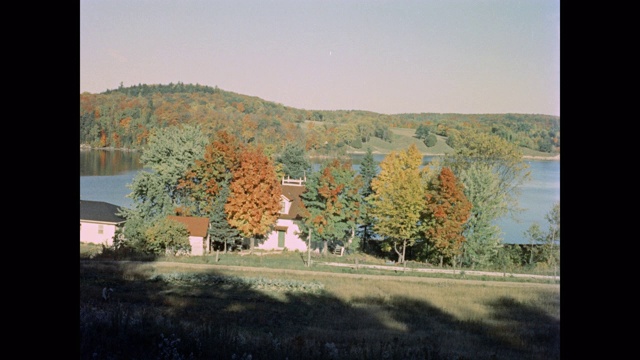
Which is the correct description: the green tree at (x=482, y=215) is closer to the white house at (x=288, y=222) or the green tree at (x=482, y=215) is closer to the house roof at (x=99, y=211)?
the white house at (x=288, y=222)

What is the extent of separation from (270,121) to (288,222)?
2.20 feet

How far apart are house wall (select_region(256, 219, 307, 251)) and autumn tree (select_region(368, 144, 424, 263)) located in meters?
0.51

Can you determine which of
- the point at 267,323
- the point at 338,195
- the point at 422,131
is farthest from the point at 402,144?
the point at 267,323

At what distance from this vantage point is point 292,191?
361cm

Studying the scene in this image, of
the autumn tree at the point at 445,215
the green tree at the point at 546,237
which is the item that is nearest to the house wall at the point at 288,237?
the autumn tree at the point at 445,215

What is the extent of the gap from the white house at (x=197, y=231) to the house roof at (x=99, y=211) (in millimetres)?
344

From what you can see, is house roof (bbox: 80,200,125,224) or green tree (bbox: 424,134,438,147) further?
green tree (bbox: 424,134,438,147)

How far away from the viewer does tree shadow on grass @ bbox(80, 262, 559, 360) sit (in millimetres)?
2920

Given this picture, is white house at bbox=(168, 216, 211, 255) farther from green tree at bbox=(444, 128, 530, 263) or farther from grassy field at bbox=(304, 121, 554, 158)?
green tree at bbox=(444, 128, 530, 263)

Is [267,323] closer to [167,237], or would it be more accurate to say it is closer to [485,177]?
[167,237]

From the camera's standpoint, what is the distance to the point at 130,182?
3521 millimetres

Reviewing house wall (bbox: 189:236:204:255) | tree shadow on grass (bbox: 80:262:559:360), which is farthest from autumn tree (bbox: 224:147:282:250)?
tree shadow on grass (bbox: 80:262:559:360)
